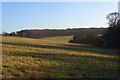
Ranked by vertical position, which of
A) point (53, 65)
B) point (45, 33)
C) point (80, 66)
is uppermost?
point (45, 33)

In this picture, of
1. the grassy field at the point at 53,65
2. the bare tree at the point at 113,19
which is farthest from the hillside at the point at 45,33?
the grassy field at the point at 53,65

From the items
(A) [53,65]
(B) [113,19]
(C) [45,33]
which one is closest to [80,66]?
(A) [53,65]

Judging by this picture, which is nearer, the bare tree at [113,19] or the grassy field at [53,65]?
the grassy field at [53,65]

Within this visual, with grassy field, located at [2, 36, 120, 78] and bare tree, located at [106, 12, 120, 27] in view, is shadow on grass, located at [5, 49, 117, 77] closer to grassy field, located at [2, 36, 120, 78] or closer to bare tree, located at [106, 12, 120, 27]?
grassy field, located at [2, 36, 120, 78]

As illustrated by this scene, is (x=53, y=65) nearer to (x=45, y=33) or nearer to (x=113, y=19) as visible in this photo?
(x=113, y=19)

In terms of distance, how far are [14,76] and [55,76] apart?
2123 millimetres

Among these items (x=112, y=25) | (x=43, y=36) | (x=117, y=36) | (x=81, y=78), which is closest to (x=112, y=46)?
(x=117, y=36)

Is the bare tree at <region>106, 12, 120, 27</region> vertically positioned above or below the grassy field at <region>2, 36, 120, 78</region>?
above

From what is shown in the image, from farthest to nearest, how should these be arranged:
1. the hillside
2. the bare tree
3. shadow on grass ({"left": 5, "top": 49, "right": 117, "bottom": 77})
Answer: the hillside → the bare tree → shadow on grass ({"left": 5, "top": 49, "right": 117, "bottom": 77})

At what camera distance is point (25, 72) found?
726 centimetres

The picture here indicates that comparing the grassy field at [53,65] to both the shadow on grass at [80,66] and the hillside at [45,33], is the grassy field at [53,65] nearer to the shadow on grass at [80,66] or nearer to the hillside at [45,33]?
the shadow on grass at [80,66]

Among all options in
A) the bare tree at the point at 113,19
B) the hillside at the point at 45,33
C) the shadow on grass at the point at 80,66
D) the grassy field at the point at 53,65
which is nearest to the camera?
the grassy field at the point at 53,65

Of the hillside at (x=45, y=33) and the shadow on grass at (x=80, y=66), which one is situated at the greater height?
the hillside at (x=45, y=33)

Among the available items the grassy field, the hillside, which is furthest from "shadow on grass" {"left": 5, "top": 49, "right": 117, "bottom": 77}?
the hillside
